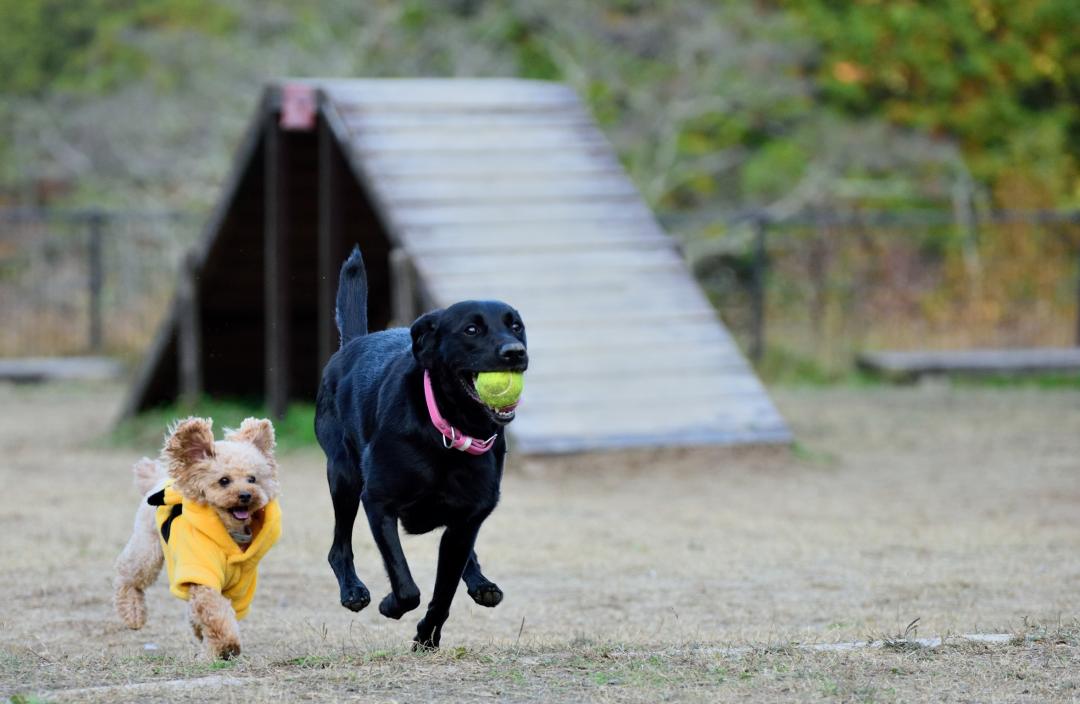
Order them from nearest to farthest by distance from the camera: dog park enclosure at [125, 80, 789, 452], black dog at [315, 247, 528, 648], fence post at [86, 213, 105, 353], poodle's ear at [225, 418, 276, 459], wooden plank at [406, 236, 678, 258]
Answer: black dog at [315, 247, 528, 648], poodle's ear at [225, 418, 276, 459], dog park enclosure at [125, 80, 789, 452], wooden plank at [406, 236, 678, 258], fence post at [86, 213, 105, 353]

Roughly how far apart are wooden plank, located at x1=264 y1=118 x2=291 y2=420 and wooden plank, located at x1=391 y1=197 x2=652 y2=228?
1.14 m

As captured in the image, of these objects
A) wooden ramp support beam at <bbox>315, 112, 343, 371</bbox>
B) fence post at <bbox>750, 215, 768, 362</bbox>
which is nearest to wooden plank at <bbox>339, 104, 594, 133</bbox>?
wooden ramp support beam at <bbox>315, 112, 343, 371</bbox>

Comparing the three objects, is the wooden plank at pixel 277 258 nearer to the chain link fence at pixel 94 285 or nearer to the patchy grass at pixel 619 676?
the chain link fence at pixel 94 285

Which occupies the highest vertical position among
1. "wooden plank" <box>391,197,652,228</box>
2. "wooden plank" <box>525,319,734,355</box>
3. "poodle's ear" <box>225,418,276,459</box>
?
"poodle's ear" <box>225,418,276,459</box>

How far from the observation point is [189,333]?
38.8 ft

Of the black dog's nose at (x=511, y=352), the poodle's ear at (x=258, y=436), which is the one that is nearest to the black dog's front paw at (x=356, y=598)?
the poodle's ear at (x=258, y=436)

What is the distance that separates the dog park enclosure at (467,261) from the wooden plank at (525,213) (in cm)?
1

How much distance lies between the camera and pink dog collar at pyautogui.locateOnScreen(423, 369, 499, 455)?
179 inches

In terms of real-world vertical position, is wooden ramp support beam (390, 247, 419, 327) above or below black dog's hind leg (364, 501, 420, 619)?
below

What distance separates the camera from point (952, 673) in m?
4.30

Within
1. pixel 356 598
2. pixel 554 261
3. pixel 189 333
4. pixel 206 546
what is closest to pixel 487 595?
pixel 356 598

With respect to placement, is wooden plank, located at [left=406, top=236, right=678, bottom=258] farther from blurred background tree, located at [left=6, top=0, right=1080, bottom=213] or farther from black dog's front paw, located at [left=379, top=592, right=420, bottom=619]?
blurred background tree, located at [left=6, top=0, right=1080, bottom=213]

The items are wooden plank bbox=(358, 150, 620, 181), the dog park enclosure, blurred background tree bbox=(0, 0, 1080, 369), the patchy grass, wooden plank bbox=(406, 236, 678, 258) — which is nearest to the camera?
the patchy grass

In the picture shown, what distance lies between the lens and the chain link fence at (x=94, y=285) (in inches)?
673
